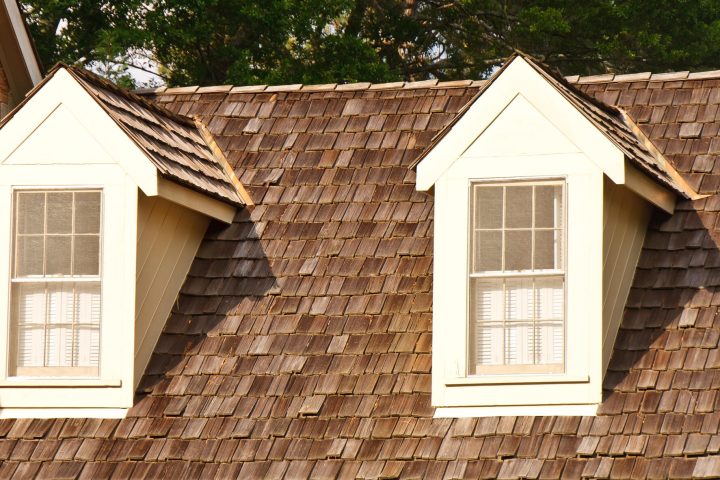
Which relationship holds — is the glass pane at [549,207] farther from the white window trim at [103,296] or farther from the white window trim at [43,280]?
the white window trim at [43,280]

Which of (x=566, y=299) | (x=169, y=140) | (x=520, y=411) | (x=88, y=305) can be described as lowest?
(x=520, y=411)

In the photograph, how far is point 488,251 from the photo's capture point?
342 inches

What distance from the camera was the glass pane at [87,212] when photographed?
362 inches

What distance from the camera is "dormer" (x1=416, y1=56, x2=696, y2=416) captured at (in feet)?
27.4

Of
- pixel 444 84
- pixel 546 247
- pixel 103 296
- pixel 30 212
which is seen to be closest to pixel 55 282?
pixel 103 296

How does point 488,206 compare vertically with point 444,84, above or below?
above

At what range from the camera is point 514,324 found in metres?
8.53

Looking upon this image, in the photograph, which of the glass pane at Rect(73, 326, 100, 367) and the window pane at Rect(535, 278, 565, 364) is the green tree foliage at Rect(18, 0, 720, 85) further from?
the window pane at Rect(535, 278, 565, 364)

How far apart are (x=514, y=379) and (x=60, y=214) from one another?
3255mm

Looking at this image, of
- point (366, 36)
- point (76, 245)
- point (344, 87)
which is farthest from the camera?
point (366, 36)

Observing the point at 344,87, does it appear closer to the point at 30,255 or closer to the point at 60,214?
the point at 60,214

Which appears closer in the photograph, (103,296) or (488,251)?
(488,251)

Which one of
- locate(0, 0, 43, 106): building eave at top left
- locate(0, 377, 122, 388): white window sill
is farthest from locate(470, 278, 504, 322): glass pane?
locate(0, 0, 43, 106): building eave at top left

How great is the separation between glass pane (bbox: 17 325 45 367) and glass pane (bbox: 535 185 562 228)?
3.37 meters
